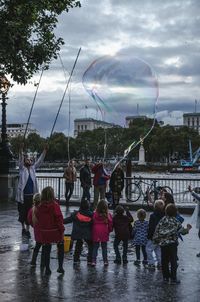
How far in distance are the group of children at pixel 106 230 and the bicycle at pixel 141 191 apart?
9162mm

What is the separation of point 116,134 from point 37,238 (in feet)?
33.9

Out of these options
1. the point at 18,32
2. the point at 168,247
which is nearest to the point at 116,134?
the point at 18,32

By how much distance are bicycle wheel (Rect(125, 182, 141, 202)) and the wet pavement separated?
33.3ft

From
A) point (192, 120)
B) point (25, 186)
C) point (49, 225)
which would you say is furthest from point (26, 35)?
point (192, 120)

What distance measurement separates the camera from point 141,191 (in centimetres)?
2134

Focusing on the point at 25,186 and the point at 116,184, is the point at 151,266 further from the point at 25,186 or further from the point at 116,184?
the point at 116,184

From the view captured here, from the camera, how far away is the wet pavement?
774 cm

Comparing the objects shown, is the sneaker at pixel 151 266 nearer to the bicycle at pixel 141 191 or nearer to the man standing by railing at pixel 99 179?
the man standing by railing at pixel 99 179

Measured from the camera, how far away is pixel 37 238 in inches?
373

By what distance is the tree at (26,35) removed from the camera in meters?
12.2

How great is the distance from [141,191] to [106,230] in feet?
37.3

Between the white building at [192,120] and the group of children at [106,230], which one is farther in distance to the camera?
the white building at [192,120]

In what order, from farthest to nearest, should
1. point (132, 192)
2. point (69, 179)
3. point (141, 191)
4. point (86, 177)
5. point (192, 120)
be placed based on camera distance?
point (192, 120)
point (132, 192)
point (69, 179)
point (141, 191)
point (86, 177)

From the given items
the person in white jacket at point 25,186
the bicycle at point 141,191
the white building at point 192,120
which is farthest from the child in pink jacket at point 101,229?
the white building at point 192,120
